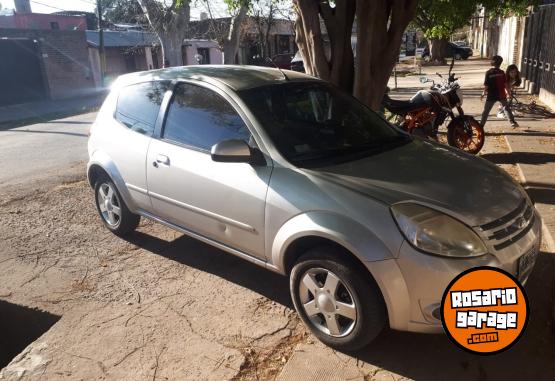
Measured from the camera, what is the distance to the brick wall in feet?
83.6

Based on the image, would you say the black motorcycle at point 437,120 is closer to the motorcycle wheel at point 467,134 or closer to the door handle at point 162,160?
the motorcycle wheel at point 467,134

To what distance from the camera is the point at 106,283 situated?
413 cm

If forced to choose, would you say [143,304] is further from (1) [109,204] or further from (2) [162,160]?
(1) [109,204]

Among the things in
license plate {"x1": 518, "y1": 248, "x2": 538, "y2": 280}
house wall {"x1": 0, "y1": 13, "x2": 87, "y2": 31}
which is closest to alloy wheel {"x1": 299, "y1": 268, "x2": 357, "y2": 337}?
license plate {"x1": 518, "y1": 248, "x2": 538, "y2": 280}

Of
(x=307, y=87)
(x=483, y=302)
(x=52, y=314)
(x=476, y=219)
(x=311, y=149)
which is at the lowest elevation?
(x=52, y=314)

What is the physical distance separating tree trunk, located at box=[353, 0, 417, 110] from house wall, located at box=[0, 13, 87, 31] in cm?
3854

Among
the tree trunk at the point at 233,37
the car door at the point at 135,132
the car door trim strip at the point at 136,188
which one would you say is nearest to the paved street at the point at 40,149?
the car door at the point at 135,132

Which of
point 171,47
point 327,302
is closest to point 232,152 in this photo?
point 327,302

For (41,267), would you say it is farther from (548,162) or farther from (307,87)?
(548,162)

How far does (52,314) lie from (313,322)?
2034mm

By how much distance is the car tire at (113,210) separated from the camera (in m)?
4.78

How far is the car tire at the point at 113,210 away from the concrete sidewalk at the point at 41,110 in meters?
12.8

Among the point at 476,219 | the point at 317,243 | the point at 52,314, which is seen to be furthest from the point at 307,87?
the point at 52,314

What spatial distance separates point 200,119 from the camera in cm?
384
